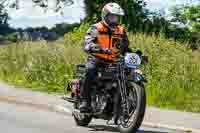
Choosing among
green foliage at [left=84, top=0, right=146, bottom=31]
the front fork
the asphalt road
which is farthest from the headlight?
green foliage at [left=84, top=0, right=146, bottom=31]

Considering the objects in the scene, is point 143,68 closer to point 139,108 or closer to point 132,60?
point 132,60

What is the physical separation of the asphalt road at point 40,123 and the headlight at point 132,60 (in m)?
1.39

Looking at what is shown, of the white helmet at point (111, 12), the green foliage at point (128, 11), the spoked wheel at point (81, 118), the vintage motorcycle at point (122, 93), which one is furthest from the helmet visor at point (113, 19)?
the green foliage at point (128, 11)

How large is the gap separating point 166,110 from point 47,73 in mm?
7491

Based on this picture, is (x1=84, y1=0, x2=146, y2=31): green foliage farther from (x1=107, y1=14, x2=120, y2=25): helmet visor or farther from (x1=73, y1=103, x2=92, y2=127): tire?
(x1=107, y1=14, x2=120, y2=25): helmet visor

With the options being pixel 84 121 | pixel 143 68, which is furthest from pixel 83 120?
pixel 143 68

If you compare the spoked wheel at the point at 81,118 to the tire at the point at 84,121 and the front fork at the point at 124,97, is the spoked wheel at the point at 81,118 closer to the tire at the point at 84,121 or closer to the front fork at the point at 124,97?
the tire at the point at 84,121

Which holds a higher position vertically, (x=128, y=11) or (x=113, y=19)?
(x=113, y=19)

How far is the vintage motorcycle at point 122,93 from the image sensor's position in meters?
12.1

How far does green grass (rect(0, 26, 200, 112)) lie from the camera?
18062mm

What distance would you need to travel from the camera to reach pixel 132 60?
1229cm

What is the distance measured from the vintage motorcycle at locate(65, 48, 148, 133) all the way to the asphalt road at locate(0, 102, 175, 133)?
2.02 ft

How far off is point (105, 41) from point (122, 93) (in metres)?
Answer: 1.03

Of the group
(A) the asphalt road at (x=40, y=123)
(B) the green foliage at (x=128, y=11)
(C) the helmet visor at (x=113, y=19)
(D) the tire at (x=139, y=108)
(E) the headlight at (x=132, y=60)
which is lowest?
(B) the green foliage at (x=128, y=11)
